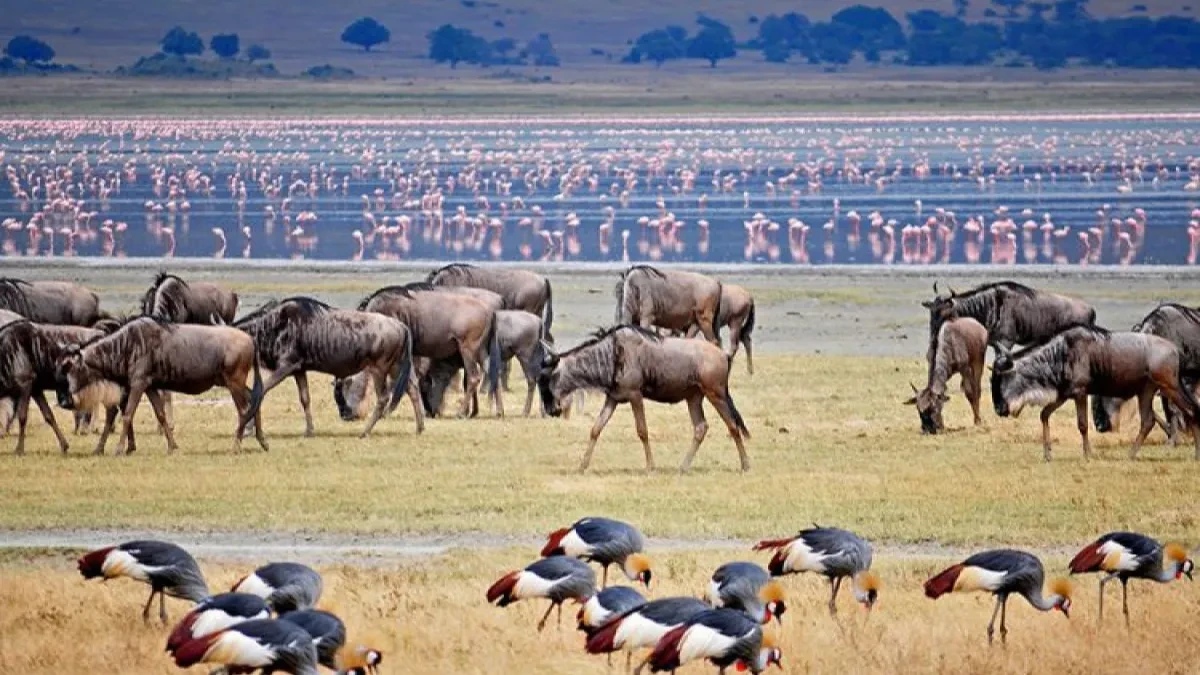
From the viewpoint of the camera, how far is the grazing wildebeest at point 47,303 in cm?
2450

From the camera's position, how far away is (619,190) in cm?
7288

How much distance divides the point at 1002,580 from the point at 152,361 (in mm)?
9507

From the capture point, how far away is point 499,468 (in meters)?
19.3

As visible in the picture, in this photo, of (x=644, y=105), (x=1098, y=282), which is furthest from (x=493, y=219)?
(x=644, y=105)

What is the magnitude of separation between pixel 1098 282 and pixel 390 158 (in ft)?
184

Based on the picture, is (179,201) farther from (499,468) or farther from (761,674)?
(761,674)

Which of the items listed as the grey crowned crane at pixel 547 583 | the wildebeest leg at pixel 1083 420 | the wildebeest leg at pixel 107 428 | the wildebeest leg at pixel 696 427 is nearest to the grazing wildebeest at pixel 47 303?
the wildebeest leg at pixel 107 428

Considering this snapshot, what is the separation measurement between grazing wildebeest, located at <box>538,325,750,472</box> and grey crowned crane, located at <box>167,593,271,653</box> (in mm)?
8050

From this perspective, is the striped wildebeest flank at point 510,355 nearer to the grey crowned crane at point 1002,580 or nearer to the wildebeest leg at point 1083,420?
the wildebeest leg at point 1083,420

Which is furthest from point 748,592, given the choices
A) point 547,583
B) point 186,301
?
point 186,301

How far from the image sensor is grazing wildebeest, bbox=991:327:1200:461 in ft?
63.7

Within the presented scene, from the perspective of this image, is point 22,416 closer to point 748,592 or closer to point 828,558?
point 828,558

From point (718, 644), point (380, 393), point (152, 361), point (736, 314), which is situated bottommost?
point (736, 314)

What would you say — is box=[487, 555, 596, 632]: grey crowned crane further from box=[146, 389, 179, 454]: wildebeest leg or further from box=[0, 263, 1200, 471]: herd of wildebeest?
box=[146, 389, 179, 454]: wildebeest leg
